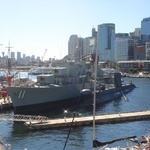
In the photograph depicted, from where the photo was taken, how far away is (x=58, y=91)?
57094 mm

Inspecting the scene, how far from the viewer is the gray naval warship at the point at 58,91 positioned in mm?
51188

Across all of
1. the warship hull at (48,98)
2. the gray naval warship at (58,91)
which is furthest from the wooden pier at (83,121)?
the warship hull at (48,98)

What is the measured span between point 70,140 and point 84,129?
196 inches

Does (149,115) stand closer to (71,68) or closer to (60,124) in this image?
(60,124)

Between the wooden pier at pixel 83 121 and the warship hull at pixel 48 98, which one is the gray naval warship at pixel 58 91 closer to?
the warship hull at pixel 48 98

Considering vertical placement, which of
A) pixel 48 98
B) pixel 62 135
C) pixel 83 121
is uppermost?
pixel 48 98

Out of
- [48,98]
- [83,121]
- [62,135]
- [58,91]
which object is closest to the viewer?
[62,135]

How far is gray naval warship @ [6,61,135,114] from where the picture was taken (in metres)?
51.2

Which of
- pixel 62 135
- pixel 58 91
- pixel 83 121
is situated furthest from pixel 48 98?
pixel 62 135

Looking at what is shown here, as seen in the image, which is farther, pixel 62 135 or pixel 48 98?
pixel 48 98

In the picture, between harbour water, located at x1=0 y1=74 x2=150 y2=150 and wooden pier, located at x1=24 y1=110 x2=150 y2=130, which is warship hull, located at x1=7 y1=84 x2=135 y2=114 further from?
wooden pier, located at x1=24 y1=110 x2=150 y2=130

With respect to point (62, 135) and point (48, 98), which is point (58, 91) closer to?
point (48, 98)

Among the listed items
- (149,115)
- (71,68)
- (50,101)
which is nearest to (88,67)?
(71,68)

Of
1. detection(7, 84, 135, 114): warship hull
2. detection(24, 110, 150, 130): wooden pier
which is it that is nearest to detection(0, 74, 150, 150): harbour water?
detection(24, 110, 150, 130): wooden pier
